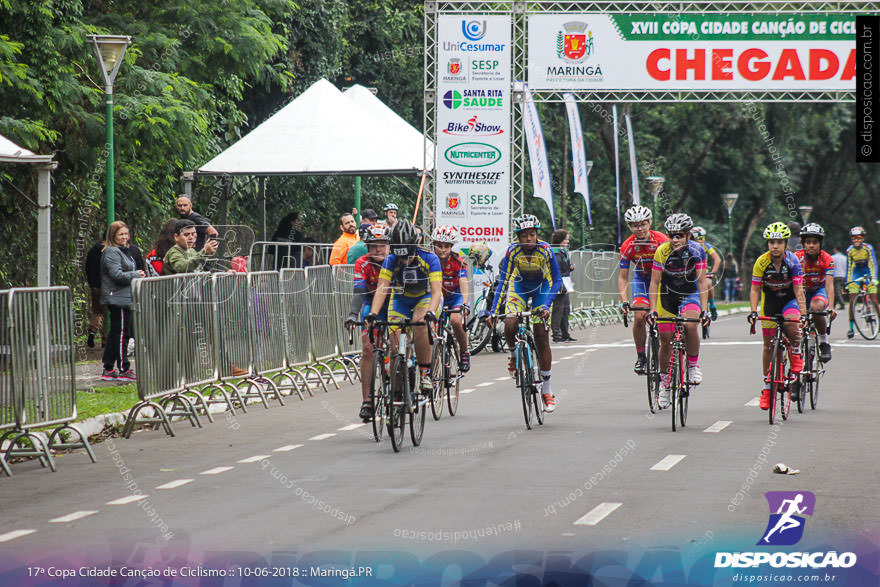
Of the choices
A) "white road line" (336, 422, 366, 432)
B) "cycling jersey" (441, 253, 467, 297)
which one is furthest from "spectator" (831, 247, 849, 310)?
"white road line" (336, 422, 366, 432)

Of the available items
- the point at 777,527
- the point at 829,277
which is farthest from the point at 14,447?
the point at 829,277

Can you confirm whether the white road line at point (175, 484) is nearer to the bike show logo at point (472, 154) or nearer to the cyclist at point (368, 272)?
the cyclist at point (368, 272)

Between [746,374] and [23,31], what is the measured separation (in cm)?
1159

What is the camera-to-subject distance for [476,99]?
24.4 meters

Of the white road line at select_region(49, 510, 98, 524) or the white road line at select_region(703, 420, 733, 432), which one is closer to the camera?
the white road line at select_region(49, 510, 98, 524)

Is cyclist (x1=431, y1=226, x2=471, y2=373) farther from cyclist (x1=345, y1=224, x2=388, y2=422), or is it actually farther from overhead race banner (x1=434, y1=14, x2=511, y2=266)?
overhead race banner (x1=434, y1=14, x2=511, y2=266)

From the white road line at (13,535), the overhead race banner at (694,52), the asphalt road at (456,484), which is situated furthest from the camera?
the overhead race banner at (694,52)

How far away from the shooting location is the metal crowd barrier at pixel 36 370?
35.1ft

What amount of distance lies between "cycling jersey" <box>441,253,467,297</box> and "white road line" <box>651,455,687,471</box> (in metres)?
5.10

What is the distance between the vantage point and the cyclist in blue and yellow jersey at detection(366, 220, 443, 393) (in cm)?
1176

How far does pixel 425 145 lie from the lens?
23.4m

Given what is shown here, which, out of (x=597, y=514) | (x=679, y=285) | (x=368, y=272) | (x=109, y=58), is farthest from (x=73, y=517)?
(x=109, y=58)

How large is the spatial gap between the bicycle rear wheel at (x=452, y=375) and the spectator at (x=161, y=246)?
4.22m

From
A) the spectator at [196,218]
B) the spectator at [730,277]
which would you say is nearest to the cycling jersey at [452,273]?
the spectator at [196,218]
